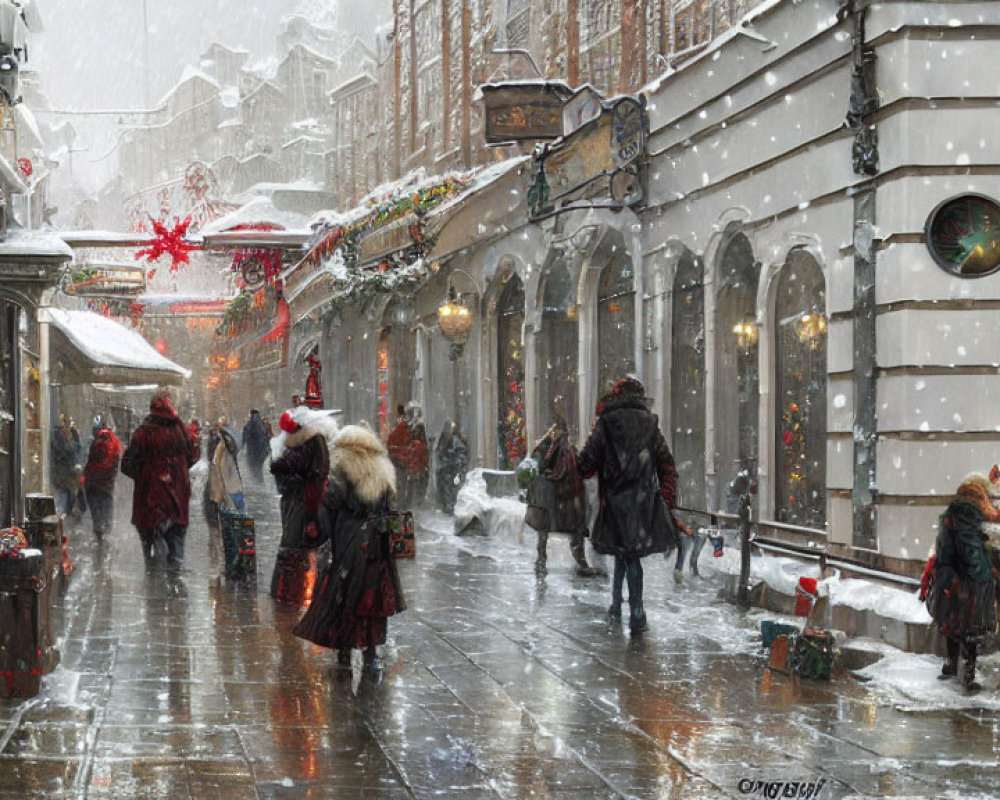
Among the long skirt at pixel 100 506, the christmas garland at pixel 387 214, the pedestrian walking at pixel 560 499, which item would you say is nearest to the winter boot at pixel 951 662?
the pedestrian walking at pixel 560 499

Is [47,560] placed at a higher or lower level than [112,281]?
lower

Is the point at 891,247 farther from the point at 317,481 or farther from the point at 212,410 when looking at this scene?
the point at 212,410

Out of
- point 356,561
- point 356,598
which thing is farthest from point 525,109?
point 356,598

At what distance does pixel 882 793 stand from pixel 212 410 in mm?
76590

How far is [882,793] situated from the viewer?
6059mm

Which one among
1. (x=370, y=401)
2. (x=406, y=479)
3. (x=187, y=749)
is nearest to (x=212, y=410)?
(x=370, y=401)

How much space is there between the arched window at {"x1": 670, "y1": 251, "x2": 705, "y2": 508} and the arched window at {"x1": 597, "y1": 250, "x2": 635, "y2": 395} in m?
1.21

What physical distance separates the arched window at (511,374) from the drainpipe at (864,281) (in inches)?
417

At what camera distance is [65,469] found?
20406 millimetres

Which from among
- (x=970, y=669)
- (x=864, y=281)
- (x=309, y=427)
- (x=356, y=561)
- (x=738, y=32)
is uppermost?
(x=738, y=32)

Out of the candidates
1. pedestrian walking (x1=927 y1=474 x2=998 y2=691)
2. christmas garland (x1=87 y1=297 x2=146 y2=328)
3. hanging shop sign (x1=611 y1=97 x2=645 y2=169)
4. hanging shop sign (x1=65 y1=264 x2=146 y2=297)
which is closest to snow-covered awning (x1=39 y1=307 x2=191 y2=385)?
hanging shop sign (x1=65 y1=264 x2=146 y2=297)

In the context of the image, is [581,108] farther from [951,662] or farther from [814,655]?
[951,662]

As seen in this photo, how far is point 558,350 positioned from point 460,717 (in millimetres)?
13579

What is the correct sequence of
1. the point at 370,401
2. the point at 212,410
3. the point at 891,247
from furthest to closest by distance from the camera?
the point at 212,410 < the point at 370,401 < the point at 891,247
